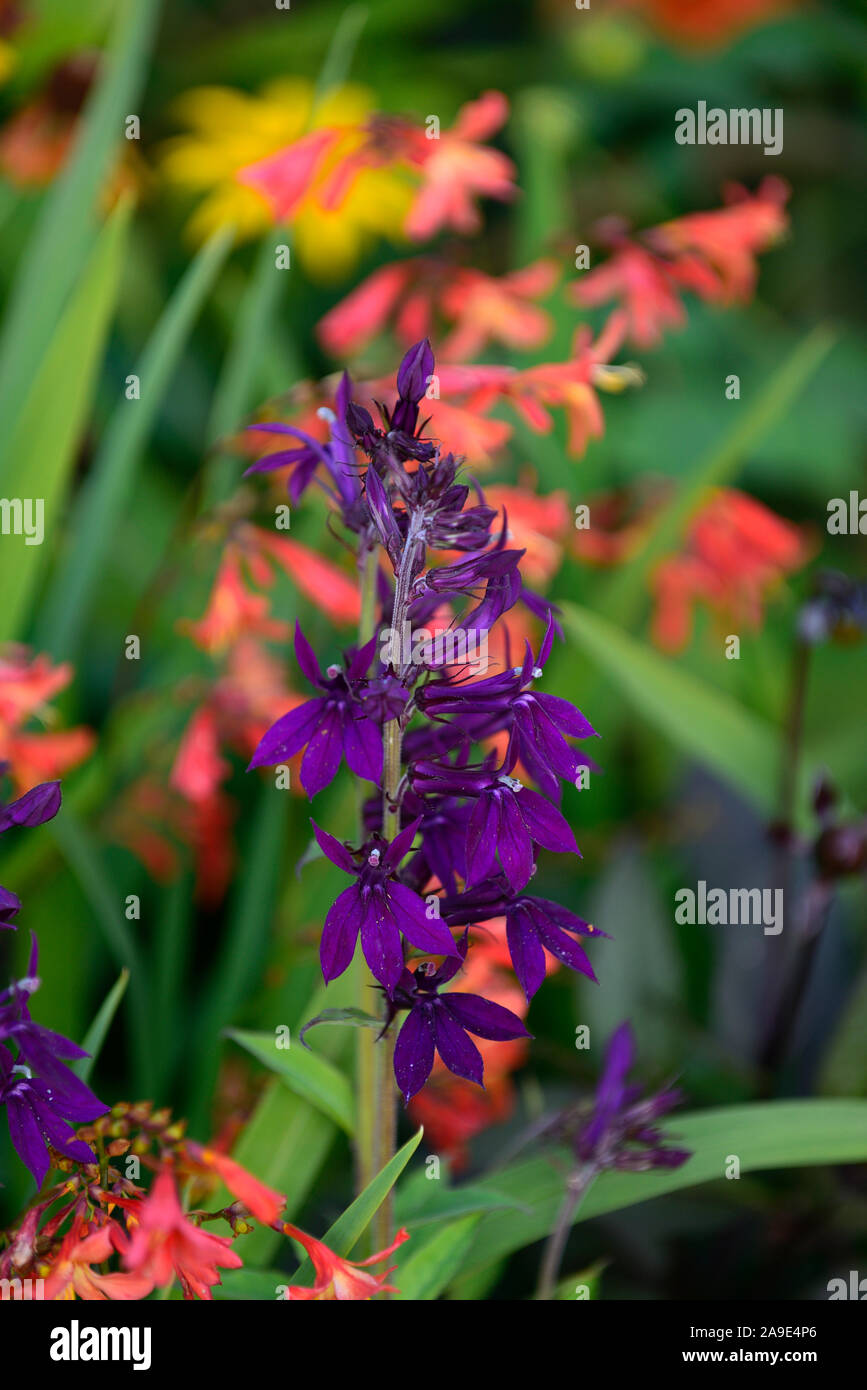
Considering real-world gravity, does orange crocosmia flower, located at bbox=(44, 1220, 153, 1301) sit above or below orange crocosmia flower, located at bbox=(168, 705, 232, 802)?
below

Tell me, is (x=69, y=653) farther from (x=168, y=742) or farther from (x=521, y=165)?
(x=521, y=165)

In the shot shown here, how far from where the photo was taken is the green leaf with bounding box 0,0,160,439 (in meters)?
0.94

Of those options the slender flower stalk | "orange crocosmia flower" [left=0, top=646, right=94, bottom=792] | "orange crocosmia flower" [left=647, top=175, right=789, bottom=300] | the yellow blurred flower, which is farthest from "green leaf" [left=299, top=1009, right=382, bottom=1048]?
the yellow blurred flower

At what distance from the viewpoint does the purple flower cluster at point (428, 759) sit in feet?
1.50

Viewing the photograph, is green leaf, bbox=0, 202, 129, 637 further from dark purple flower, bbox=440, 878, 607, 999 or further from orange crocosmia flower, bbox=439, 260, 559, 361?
dark purple flower, bbox=440, 878, 607, 999

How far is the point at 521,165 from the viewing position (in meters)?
1.64

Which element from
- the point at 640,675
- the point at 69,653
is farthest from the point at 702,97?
the point at 69,653

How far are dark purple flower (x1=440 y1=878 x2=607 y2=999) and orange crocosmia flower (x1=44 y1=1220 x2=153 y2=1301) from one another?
0.19 metres

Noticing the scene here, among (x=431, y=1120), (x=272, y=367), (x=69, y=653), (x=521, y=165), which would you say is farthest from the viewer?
(x=521, y=165)

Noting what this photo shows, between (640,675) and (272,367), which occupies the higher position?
(272,367)

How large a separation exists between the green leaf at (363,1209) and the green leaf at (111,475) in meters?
0.52
